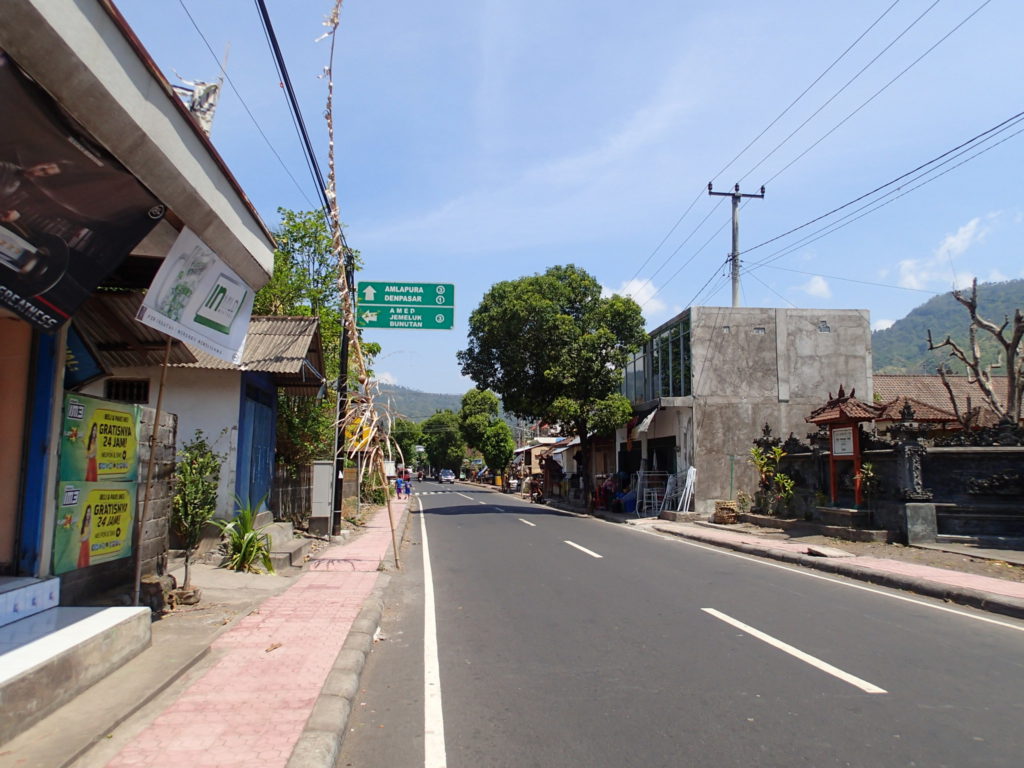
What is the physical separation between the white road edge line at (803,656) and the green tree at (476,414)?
59.4 m

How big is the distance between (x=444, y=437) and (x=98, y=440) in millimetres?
87504

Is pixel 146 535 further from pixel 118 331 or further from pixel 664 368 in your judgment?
pixel 664 368

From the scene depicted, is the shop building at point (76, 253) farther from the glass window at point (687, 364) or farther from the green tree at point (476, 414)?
the green tree at point (476, 414)

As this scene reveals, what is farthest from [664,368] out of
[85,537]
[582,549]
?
[85,537]

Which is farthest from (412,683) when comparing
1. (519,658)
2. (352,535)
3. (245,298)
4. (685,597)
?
(352,535)

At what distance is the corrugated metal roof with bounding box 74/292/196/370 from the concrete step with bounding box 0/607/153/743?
7.69 ft

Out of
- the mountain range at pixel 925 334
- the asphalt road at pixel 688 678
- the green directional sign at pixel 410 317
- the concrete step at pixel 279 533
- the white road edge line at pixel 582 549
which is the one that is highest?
the mountain range at pixel 925 334

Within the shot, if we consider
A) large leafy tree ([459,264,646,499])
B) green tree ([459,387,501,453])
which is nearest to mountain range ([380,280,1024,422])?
green tree ([459,387,501,453])

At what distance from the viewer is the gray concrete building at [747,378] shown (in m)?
24.9

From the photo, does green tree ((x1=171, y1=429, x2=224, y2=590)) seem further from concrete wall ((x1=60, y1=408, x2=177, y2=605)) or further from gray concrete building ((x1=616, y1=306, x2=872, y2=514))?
gray concrete building ((x1=616, y1=306, x2=872, y2=514))

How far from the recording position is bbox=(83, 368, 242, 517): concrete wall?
11.6 metres

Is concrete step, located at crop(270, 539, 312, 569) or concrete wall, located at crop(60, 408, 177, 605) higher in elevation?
concrete wall, located at crop(60, 408, 177, 605)

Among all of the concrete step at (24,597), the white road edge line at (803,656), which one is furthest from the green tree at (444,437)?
the concrete step at (24,597)

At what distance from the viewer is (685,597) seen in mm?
9352
